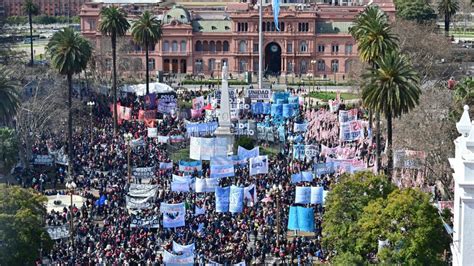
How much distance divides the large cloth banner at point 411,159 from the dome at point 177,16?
76027mm

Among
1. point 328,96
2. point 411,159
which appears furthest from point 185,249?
point 328,96

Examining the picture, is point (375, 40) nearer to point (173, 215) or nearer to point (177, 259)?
point (173, 215)

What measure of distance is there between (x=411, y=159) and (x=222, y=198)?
46.3 feet

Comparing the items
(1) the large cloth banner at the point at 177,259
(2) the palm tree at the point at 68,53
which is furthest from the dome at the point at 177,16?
Answer: (1) the large cloth banner at the point at 177,259

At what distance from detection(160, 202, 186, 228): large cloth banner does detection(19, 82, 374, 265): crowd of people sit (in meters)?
0.85

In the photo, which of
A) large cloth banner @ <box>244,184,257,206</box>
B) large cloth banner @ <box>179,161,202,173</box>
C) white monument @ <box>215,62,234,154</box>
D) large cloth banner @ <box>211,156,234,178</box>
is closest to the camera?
large cloth banner @ <box>244,184,257,206</box>

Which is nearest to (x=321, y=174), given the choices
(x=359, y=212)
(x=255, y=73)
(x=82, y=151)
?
(x=359, y=212)

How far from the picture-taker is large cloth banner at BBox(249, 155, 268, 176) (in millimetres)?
63656

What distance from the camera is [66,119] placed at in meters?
86.1

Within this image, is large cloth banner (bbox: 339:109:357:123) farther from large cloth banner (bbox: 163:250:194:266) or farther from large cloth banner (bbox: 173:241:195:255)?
large cloth banner (bbox: 163:250:194:266)

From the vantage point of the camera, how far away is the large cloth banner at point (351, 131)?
74688 millimetres

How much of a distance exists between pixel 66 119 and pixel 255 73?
52.6 m

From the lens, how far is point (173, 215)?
5403cm

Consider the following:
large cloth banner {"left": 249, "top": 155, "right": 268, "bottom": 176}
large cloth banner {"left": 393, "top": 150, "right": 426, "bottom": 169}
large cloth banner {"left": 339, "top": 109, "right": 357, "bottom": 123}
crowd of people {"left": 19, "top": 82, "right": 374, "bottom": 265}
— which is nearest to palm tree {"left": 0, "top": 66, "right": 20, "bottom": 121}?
crowd of people {"left": 19, "top": 82, "right": 374, "bottom": 265}
